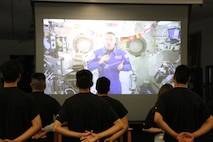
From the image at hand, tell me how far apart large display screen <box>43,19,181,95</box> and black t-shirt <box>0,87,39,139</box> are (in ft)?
11.6

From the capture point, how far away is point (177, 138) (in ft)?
9.88

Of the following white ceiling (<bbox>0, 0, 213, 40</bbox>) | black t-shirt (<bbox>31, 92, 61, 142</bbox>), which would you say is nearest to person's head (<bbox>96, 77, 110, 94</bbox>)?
black t-shirt (<bbox>31, 92, 61, 142</bbox>)

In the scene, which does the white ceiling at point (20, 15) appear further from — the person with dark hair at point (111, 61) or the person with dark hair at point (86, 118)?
the person with dark hair at point (86, 118)

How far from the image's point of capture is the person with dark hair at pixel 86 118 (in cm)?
285

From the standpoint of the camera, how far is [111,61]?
6348 mm

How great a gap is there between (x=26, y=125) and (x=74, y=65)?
3601 mm

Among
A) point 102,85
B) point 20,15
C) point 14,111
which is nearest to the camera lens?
point 14,111

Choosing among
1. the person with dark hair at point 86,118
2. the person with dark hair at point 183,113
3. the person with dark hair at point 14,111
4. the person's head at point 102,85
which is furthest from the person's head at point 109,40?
the person with dark hair at point 14,111

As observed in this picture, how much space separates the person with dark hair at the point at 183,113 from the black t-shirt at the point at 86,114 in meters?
0.43

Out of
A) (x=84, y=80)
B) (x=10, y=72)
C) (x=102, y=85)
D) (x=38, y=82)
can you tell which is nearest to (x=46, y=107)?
(x=38, y=82)

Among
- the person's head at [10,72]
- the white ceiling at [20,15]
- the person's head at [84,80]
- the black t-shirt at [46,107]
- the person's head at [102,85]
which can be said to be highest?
the white ceiling at [20,15]

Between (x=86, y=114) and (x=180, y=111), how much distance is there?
0.79 meters

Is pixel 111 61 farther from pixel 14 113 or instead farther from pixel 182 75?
pixel 14 113

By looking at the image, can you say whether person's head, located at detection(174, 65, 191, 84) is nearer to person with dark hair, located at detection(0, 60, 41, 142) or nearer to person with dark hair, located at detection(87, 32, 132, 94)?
person with dark hair, located at detection(0, 60, 41, 142)
